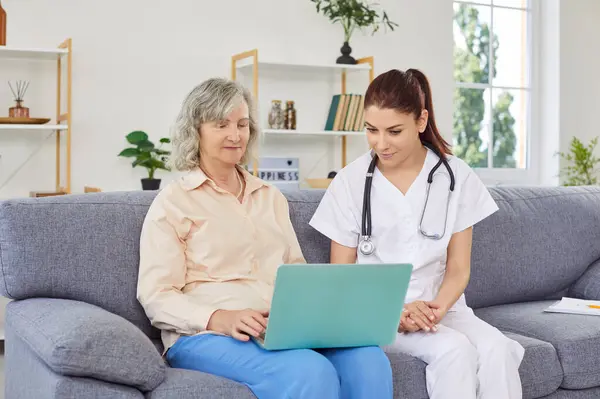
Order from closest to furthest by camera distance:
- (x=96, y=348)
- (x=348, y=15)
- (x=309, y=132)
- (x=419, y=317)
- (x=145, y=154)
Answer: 1. (x=96, y=348)
2. (x=419, y=317)
3. (x=145, y=154)
4. (x=309, y=132)
5. (x=348, y=15)

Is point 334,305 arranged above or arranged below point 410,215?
below

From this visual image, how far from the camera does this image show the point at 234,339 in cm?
196

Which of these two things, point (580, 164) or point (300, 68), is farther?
point (580, 164)

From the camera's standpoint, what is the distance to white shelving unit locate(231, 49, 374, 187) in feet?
15.1

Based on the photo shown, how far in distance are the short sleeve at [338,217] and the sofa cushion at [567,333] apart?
2.16 ft

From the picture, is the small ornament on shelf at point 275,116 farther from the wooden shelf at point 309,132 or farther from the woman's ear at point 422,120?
the woman's ear at point 422,120

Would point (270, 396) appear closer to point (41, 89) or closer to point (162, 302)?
point (162, 302)

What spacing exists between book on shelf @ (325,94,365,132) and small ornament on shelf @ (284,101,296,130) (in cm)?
28

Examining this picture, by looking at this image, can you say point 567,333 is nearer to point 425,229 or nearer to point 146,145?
point 425,229

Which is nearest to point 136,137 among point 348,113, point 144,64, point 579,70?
point 144,64

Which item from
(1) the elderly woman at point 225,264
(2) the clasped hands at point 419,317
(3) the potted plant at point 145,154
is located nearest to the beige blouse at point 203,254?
(1) the elderly woman at point 225,264

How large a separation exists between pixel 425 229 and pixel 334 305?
0.59 m

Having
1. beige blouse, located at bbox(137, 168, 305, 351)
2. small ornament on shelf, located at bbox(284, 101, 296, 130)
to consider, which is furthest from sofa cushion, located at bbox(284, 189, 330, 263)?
small ornament on shelf, located at bbox(284, 101, 296, 130)

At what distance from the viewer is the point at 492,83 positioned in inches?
233
